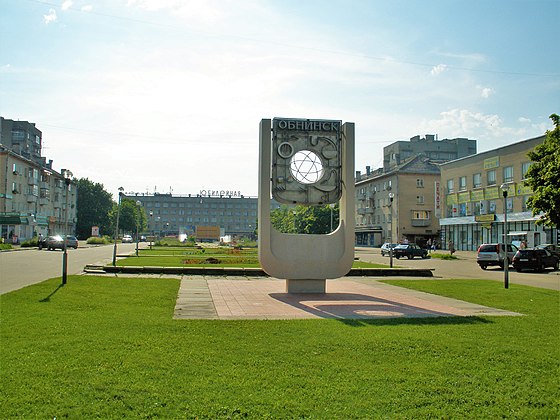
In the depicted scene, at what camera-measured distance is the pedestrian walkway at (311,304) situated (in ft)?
38.7

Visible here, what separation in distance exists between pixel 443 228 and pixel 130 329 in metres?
62.7

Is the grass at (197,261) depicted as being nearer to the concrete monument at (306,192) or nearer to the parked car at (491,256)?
the parked car at (491,256)

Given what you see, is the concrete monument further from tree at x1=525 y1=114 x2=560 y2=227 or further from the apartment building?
the apartment building

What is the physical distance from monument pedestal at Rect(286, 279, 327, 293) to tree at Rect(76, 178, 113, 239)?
96134mm

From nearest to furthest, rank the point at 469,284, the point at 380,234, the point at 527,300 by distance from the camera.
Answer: the point at 527,300 → the point at 469,284 → the point at 380,234

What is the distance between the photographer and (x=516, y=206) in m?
52.8

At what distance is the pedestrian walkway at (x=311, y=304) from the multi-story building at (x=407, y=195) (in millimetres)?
51586

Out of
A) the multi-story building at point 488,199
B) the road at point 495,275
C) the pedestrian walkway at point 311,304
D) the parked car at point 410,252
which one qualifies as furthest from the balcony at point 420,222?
the pedestrian walkway at point 311,304

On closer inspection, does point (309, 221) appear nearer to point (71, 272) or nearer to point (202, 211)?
point (71, 272)

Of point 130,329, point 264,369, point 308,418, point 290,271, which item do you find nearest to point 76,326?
point 130,329

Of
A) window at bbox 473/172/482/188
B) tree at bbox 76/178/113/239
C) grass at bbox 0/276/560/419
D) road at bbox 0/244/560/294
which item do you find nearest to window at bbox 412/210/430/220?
window at bbox 473/172/482/188

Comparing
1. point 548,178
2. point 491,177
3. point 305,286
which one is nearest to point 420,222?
point 491,177

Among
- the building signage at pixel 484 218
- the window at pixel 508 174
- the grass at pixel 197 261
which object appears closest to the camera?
the grass at pixel 197 261

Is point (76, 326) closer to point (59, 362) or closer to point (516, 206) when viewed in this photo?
point (59, 362)
